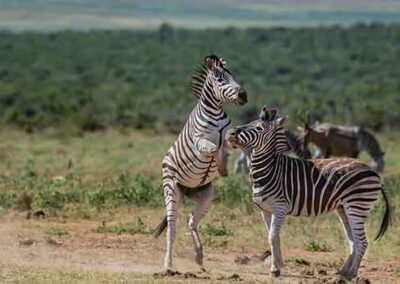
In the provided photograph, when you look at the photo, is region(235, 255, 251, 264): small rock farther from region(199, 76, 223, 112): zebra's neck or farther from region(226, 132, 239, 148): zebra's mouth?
region(199, 76, 223, 112): zebra's neck

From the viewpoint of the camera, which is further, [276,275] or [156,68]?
[156,68]

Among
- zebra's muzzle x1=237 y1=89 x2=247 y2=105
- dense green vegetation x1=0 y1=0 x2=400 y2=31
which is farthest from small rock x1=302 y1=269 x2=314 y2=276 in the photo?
dense green vegetation x1=0 y1=0 x2=400 y2=31

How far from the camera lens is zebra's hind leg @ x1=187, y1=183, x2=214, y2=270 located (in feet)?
37.7

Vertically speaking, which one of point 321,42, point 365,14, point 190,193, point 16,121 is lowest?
point 190,193

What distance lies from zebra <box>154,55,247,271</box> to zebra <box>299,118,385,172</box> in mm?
11988

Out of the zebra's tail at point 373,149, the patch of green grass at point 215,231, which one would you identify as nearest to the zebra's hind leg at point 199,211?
the patch of green grass at point 215,231

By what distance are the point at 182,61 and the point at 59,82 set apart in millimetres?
20046

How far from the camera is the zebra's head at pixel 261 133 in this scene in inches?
441

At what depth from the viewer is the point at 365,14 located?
16438 centimetres

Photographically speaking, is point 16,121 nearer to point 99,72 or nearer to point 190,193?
point 190,193

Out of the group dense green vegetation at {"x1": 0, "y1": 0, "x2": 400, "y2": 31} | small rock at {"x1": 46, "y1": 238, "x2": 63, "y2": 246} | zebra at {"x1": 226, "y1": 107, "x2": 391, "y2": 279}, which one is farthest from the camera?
dense green vegetation at {"x1": 0, "y1": 0, "x2": 400, "y2": 31}

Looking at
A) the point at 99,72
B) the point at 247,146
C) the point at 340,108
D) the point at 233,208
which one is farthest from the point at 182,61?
the point at 247,146

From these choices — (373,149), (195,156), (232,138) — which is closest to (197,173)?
(195,156)

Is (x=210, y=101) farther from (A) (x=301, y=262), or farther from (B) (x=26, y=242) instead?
(B) (x=26, y=242)
